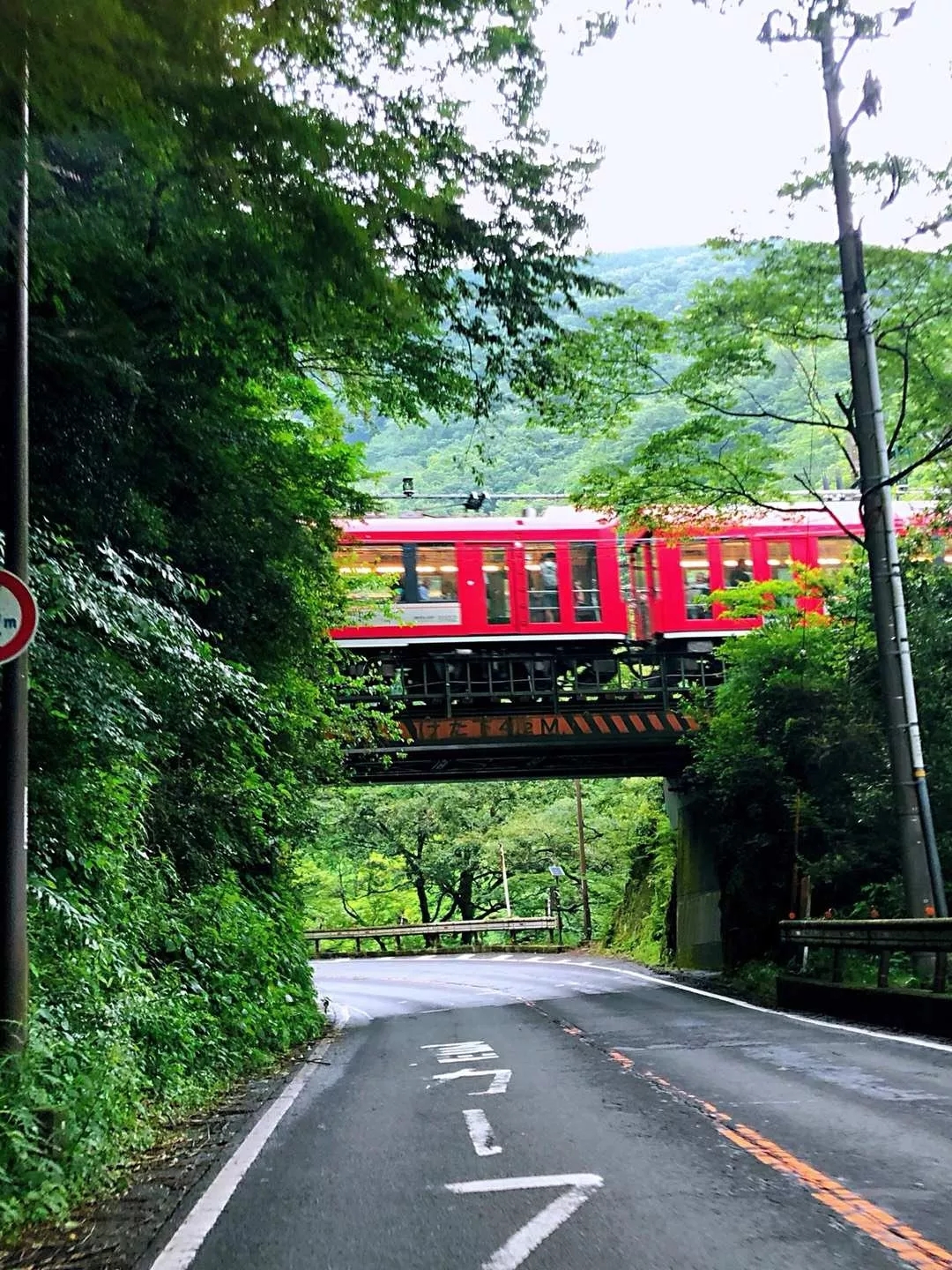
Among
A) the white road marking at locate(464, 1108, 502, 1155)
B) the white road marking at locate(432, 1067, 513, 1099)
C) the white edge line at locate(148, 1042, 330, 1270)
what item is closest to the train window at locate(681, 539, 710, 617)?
the white road marking at locate(432, 1067, 513, 1099)

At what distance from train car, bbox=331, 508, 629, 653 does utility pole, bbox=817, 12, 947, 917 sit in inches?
391

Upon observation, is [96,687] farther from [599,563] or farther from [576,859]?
[576,859]

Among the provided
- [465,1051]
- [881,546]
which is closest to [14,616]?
[465,1051]

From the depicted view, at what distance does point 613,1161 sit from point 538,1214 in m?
1.06

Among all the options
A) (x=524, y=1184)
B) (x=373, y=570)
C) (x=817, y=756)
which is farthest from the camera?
(x=373, y=570)

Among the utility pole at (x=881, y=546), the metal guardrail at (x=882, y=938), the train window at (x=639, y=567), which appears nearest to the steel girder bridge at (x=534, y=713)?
the train window at (x=639, y=567)

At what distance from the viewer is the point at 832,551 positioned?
25125mm

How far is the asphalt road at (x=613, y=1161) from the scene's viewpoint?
4.16m

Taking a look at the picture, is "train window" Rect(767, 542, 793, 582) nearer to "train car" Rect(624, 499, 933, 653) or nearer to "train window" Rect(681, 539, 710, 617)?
"train car" Rect(624, 499, 933, 653)

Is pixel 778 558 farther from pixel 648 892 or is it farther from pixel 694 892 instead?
pixel 648 892

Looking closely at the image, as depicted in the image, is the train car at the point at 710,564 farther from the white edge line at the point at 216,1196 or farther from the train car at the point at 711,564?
the white edge line at the point at 216,1196

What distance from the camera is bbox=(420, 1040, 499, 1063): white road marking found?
10.7 m

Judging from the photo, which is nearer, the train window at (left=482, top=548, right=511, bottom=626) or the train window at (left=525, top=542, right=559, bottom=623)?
the train window at (left=482, top=548, right=511, bottom=626)

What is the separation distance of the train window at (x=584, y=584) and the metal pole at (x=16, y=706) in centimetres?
1838
